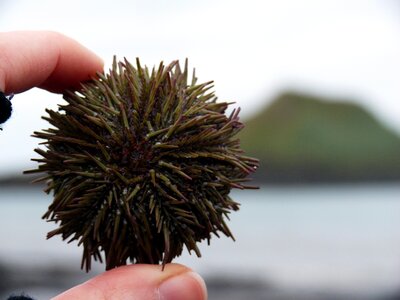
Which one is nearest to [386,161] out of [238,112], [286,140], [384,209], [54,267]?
[286,140]

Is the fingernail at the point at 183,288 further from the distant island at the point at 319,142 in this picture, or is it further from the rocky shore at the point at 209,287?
the distant island at the point at 319,142

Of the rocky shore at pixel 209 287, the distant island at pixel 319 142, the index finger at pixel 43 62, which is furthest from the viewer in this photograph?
the distant island at pixel 319 142

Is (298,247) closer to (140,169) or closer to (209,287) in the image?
(209,287)

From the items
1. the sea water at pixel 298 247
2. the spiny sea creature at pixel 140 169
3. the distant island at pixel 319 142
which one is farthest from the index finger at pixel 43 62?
the distant island at pixel 319 142

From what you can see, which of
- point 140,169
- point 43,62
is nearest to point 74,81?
point 43,62

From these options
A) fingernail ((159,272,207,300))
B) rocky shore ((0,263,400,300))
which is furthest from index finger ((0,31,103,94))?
rocky shore ((0,263,400,300))

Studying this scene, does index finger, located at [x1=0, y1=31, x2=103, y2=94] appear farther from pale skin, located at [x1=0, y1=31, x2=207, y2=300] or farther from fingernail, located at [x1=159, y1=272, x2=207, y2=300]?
fingernail, located at [x1=159, y1=272, x2=207, y2=300]
